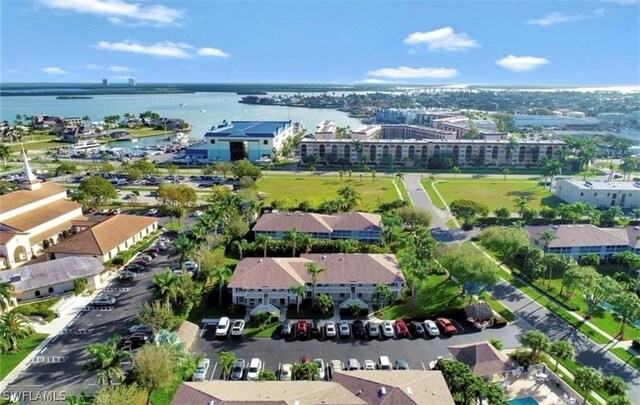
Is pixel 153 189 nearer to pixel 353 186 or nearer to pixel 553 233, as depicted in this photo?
pixel 353 186

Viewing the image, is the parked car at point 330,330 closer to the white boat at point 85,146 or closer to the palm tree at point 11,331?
the palm tree at point 11,331

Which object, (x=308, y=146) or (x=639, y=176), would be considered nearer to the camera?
(x=639, y=176)

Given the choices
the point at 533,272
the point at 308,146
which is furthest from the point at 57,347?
the point at 308,146

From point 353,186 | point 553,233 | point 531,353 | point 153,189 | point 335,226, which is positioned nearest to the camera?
point 531,353

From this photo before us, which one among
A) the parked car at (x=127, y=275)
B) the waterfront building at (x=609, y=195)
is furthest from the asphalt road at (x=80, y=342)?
the waterfront building at (x=609, y=195)

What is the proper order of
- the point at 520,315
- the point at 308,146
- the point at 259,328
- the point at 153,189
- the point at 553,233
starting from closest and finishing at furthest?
the point at 259,328 → the point at 520,315 → the point at 553,233 → the point at 153,189 → the point at 308,146

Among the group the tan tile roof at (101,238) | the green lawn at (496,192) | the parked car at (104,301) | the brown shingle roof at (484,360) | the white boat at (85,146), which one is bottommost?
the parked car at (104,301)

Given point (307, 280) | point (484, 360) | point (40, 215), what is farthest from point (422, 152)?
point (484, 360)
